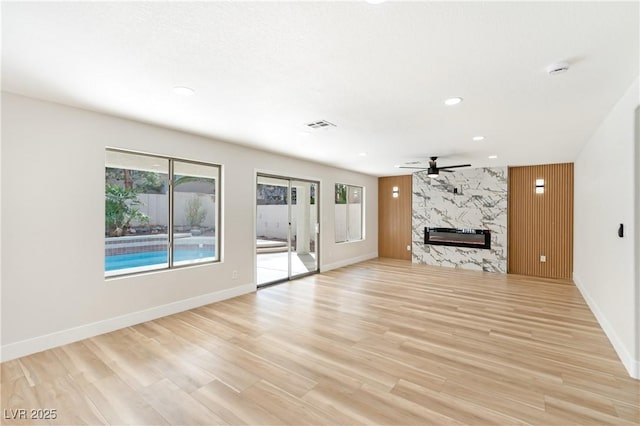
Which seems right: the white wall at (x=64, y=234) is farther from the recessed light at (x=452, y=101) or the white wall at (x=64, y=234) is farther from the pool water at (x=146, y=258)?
the recessed light at (x=452, y=101)

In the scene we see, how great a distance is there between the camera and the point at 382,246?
968cm

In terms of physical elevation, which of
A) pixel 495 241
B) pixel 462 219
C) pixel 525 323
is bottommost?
pixel 525 323

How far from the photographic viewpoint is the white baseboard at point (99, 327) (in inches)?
118

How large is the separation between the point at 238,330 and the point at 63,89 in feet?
10.2

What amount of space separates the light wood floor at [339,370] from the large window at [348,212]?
3.71m

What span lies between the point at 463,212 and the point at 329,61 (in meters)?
6.83

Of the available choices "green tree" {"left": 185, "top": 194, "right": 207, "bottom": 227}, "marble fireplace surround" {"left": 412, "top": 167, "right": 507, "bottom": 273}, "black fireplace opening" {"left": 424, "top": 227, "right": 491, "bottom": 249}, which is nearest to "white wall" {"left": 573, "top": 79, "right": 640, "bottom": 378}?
"marble fireplace surround" {"left": 412, "top": 167, "right": 507, "bottom": 273}

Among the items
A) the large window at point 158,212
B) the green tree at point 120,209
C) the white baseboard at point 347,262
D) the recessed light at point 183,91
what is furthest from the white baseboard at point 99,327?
the white baseboard at point 347,262

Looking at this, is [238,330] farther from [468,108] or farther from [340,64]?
[468,108]

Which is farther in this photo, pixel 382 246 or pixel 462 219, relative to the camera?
pixel 382 246

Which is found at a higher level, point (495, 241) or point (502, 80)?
point (502, 80)

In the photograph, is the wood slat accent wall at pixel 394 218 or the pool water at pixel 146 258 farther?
the wood slat accent wall at pixel 394 218

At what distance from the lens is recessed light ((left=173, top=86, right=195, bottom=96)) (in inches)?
112

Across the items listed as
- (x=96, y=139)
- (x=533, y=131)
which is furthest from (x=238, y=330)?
(x=533, y=131)
